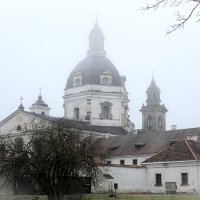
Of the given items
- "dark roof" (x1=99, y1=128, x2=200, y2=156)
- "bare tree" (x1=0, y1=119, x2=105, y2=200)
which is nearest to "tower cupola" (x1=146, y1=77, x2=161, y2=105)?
"dark roof" (x1=99, y1=128, x2=200, y2=156)

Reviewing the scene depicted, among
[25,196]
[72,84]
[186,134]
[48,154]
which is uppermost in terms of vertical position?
[72,84]

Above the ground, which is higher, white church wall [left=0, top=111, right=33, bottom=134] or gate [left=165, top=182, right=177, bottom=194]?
white church wall [left=0, top=111, right=33, bottom=134]

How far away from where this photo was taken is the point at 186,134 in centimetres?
5406

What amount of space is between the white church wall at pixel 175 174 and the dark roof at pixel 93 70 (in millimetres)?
24421

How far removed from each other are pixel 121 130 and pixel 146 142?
11.6m

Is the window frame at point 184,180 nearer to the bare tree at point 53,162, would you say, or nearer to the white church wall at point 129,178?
the white church wall at point 129,178

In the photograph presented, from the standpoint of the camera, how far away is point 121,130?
67312 millimetres

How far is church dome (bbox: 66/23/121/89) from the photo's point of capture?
67.8 m

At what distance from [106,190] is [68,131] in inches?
607

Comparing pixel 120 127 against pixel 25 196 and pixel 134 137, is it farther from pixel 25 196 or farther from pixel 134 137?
pixel 25 196

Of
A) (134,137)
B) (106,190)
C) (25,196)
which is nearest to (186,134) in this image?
(134,137)

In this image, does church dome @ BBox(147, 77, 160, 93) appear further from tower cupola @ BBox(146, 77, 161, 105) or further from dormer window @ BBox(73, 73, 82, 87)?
dormer window @ BBox(73, 73, 82, 87)

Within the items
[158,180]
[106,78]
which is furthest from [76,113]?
[158,180]

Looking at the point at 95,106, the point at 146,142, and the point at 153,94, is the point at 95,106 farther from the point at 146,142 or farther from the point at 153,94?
the point at 153,94
